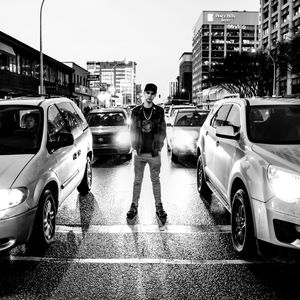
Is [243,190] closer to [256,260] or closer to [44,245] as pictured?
[256,260]

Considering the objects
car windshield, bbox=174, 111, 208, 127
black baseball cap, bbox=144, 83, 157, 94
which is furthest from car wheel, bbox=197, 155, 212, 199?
car windshield, bbox=174, 111, 208, 127

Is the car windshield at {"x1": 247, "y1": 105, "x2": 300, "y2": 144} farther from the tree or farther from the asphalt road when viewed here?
the tree

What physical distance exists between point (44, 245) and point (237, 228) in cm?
218

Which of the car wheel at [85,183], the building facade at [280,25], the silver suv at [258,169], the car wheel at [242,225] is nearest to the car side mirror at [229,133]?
the silver suv at [258,169]

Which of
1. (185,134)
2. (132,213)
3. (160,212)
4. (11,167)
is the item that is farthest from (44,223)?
(185,134)

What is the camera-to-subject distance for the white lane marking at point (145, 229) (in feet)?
18.4

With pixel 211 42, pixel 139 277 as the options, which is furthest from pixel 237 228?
pixel 211 42

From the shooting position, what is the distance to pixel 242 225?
461 centimetres

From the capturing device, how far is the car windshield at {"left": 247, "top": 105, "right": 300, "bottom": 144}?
16.4ft

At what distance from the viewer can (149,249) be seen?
4.86 m

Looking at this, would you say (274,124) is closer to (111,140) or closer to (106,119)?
(111,140)

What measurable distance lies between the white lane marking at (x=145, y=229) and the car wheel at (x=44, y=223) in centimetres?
59

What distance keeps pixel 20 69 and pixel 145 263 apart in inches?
1450

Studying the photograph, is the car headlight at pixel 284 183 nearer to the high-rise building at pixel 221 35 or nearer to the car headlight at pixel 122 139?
the car headlight at pixel 122 139
